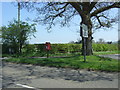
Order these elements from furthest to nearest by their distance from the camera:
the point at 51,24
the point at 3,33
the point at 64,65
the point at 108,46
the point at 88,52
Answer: the point at 108,46 → the point at 3,33 → the point at 51,24 → the point at 88,52 → the point at 64,65

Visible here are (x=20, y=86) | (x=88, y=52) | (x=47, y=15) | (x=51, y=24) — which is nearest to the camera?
(x=20, y=86)

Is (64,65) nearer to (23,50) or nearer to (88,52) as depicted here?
(88,52)

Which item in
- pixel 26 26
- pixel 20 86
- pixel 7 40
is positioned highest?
pixel 26 26

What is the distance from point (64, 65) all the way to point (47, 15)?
6811mm

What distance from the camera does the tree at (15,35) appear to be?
2271 cm

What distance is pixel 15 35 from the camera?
22.7 meters

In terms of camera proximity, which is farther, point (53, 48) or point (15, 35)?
point (53, 48)

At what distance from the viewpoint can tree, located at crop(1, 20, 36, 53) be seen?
22.7m

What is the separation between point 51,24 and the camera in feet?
55.7

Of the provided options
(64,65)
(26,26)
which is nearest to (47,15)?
(64,65)

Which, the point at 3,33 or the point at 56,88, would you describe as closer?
the point at 56,88

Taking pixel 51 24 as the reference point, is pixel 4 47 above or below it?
below

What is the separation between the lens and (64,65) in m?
10.5

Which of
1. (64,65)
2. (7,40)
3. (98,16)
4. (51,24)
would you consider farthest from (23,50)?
(64,65)
